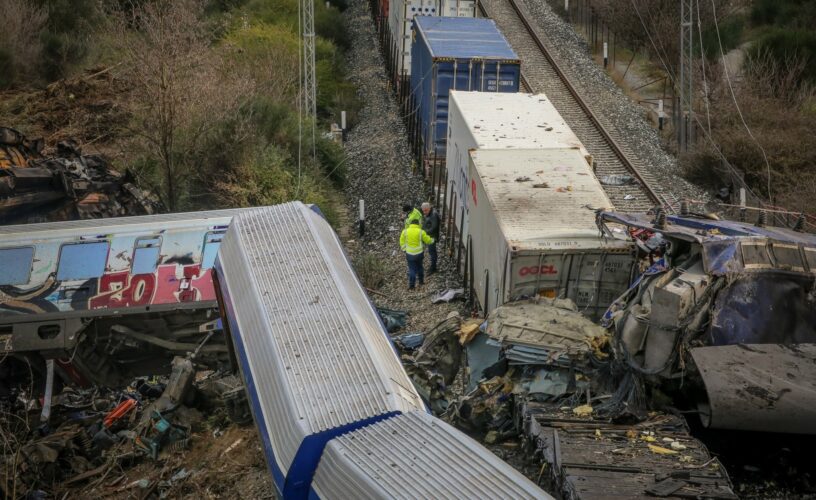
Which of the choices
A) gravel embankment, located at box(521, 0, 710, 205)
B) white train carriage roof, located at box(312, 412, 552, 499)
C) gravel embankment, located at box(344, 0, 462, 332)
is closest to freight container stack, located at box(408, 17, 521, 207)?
gravel embankment, located at box(344, 0, 462, 332)

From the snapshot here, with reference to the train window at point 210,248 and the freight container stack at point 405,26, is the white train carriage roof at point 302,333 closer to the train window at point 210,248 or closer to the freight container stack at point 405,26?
the train window at point 210,248

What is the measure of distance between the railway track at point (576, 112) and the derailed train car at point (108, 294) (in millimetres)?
8390

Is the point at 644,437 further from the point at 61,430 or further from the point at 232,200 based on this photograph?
the point at 232,200

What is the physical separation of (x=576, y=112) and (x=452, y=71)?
4.76 metres

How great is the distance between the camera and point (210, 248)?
11.8 metres

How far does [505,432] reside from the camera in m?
8.55

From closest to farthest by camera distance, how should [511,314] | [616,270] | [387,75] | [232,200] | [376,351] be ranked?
[376,351], [511,314], [616,270], [232,200], [387,75]

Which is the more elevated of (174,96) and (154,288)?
(174,96)

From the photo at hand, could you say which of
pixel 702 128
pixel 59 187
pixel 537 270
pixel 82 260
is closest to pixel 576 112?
pixel 702 128

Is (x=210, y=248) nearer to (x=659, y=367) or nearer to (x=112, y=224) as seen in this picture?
(x=112, y=224)

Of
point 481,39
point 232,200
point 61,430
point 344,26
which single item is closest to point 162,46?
point 232,200

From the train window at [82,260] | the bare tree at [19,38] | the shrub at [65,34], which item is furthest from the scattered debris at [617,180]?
the shrub at [65,34]

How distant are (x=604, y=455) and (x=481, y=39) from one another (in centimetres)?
1363

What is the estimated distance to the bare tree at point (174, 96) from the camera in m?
16.2
